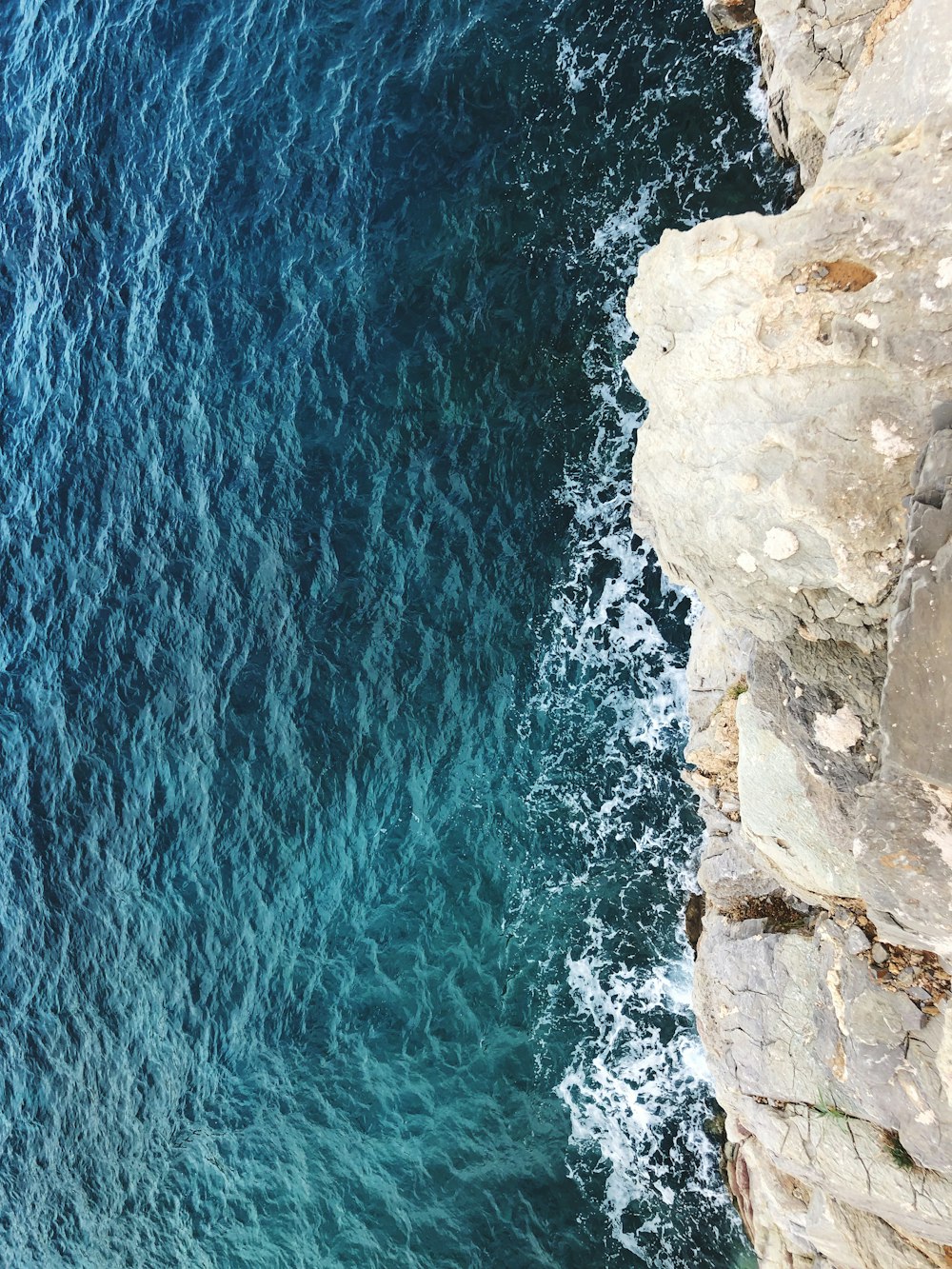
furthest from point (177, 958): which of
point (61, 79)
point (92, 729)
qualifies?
point (61, 79)

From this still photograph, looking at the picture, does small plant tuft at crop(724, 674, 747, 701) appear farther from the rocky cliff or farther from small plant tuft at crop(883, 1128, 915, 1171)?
small plant tuft at crop(883, 1128, 915, 1171)

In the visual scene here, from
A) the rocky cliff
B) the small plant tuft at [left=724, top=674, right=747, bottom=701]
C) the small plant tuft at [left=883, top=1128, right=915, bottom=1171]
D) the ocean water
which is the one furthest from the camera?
the ocean water

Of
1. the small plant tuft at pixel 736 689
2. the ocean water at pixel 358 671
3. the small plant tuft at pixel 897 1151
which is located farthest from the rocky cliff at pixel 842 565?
the ocean water at pixel 358 671

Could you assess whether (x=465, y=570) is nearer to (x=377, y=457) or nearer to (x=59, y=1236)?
(x=377, y=457)

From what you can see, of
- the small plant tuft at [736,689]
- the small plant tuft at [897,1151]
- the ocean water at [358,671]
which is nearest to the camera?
the small plant tuft at [897,1151]

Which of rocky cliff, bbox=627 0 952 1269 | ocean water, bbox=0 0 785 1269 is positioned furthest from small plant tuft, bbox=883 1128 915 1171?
ocean water, bbox=0 0 785 1269

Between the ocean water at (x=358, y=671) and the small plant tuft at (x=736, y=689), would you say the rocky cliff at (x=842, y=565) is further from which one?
the ocean water at (x=358, y=671)
